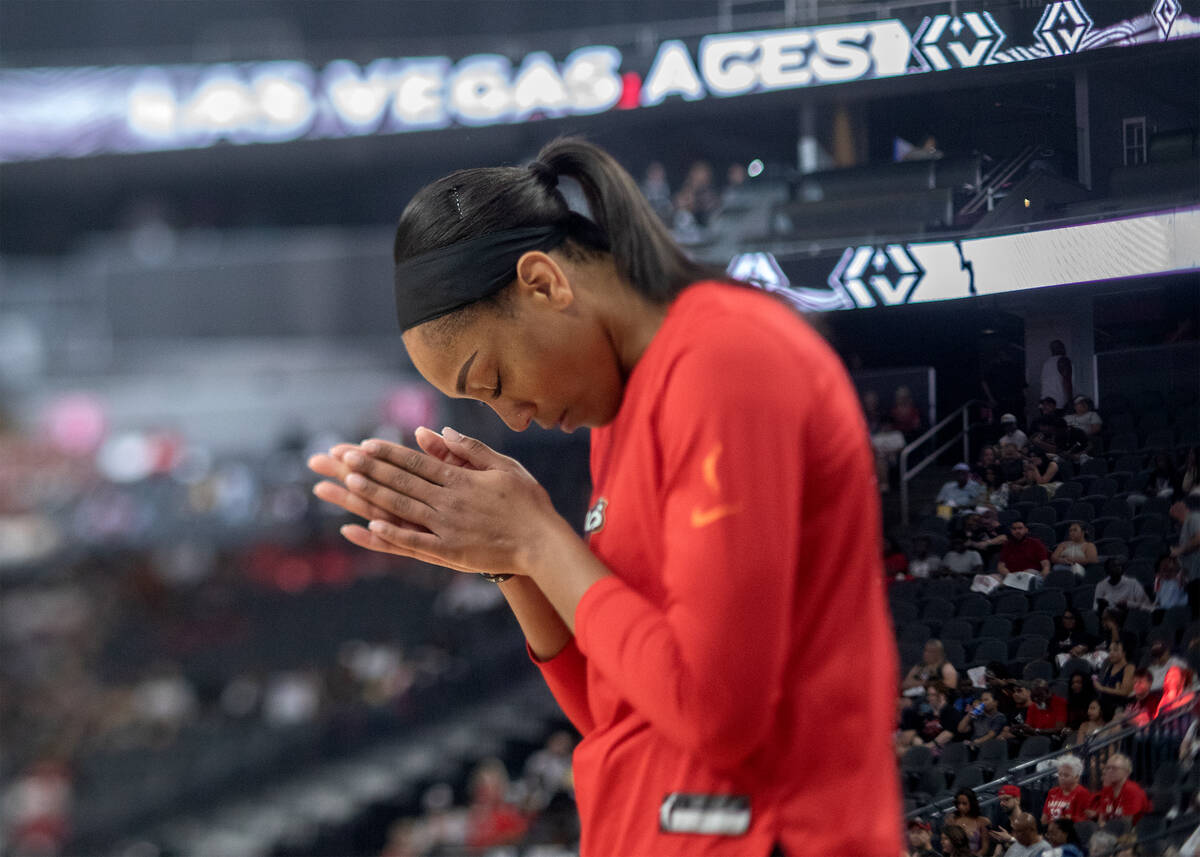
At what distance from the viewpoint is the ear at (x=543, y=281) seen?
894 mm

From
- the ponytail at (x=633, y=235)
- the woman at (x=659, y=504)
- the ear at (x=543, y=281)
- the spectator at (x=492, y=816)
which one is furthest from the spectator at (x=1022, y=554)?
the spectator at (x=492, y=816)

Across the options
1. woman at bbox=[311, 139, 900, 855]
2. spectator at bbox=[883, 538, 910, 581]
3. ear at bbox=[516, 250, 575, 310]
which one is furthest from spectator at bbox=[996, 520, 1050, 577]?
ear at bbox=[516, 250, 575, 310]

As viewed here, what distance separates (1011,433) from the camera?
3.83 ft

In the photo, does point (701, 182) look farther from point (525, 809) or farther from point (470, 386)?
point (525, 809)

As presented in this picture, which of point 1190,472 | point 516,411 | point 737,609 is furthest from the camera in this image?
point 1190,472

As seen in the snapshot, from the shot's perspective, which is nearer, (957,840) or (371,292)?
(957,840)

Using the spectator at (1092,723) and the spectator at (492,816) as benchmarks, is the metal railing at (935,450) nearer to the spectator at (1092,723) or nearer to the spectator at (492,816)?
the spectator at (1092,723)

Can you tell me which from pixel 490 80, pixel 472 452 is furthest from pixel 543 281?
pixel 490 80

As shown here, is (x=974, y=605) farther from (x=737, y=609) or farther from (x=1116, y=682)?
(x=737, y=609)

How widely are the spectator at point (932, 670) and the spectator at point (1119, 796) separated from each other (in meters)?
0.17

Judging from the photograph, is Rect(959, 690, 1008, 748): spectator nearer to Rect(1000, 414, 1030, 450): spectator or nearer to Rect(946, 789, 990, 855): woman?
Rect(946, 789, 990, 855): woman

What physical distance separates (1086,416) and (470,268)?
2.16 feet

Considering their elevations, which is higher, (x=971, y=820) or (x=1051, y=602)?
(x=1051, y=602)

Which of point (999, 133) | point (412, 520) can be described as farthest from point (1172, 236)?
point (412, 520)
